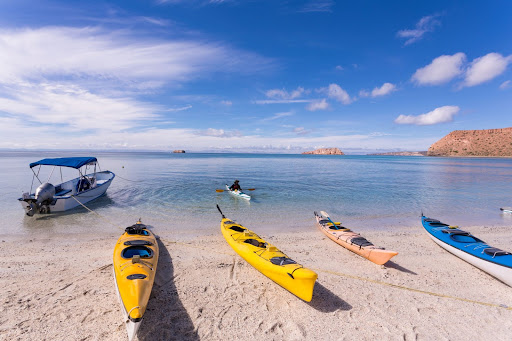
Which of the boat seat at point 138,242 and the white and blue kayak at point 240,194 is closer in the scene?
the boat seat at point 138,242

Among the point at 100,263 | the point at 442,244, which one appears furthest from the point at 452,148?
the point at 100,263

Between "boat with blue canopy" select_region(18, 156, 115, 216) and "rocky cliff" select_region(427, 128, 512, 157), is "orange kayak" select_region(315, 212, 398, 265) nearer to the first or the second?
"boat with blue canopy" select_region(18, 156, 115, 216)

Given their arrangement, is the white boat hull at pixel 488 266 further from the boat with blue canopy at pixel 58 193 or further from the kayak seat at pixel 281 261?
the boat with blue canopy at pixel 58 193

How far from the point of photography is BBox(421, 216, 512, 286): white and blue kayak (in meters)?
8.05

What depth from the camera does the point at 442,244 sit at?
10945 millimetres

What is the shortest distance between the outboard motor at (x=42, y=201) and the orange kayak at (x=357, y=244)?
60.5 ft

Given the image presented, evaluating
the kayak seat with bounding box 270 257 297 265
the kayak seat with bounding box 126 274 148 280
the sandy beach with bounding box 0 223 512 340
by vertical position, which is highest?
the kayak seat with bounding box 270 257 297 265

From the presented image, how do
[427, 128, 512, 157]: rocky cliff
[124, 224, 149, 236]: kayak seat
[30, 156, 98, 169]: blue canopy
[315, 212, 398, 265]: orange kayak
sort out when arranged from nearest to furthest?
[315, 212, 398, 265]: orange kayak → [124, 224, 149, 236]: kayak seat → [30, 156, 98, 169]: blue canopy → [427, 128, 512, 157]: rocky cliff

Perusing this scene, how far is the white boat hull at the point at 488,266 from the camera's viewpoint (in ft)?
25.9

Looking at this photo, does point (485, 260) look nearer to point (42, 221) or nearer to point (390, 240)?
point (390, 240)

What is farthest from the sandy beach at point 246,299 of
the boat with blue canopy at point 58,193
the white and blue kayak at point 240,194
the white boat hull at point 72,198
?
the white and blue kayak at point 240,194

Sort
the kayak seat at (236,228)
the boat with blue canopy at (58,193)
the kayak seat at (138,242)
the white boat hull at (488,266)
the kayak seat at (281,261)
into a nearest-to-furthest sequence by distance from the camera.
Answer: the kayak seat at (281,261), the white boat hull at (488,266), the kayak seat at (138,242), the kayak seat at (236,228), the boat with blue canopy at (58,193)

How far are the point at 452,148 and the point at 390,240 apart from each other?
8848 inches

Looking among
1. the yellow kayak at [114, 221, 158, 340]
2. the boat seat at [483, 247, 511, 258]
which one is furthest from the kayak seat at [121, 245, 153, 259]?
the boat seat at [483, 247, 511, 258]
